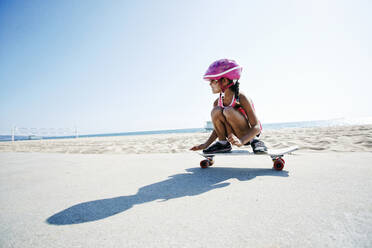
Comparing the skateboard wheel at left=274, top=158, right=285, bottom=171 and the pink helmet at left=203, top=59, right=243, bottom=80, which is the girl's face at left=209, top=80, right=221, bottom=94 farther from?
the skateboard wheel at left=274, top=158, right=285, bottom=171

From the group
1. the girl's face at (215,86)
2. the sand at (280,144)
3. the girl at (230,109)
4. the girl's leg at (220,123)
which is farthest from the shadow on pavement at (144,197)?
the sand at (280,144)

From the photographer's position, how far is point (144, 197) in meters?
1.23

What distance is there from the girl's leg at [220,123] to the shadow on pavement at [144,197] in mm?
496

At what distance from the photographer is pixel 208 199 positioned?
3.73 feet

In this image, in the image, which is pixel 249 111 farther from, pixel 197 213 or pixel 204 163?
pixel 197 213

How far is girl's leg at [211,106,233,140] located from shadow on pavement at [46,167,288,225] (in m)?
0.50

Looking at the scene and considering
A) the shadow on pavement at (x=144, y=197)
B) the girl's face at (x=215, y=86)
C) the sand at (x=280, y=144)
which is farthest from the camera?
the sand at (x=280, y=144)

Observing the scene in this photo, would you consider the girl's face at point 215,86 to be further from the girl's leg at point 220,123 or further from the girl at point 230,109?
the girl's leg at point 220,123

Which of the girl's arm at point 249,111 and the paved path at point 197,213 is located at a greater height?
the girl's arm at point 249,111

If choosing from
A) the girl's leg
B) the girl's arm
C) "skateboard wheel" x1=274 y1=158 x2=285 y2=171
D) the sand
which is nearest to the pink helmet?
the girl's arm

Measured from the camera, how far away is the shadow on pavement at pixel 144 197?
Result: 943 millimetres

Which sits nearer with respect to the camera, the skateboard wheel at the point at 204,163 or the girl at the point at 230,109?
the girl at the point at 230,109

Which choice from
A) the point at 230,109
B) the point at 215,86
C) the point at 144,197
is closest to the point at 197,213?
the point at 144,197

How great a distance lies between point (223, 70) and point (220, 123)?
1.99 feet
